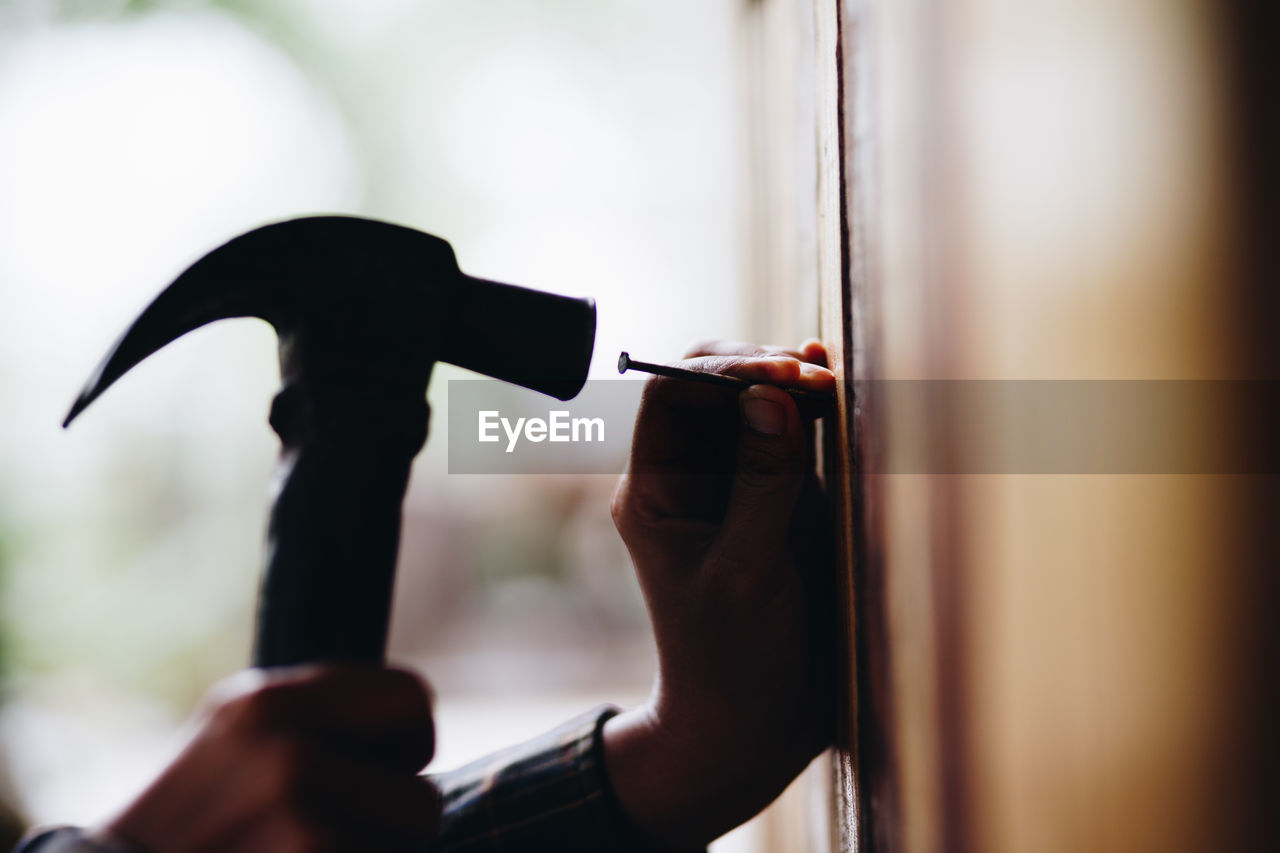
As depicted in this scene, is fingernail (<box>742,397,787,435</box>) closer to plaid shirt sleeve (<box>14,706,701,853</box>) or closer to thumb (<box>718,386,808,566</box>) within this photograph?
thumb (<box>718,386,808,566</box>)

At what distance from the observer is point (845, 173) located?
0.42 metres

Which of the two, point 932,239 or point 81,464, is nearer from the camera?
point 932,239

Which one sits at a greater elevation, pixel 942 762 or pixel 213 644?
pixel 942 762

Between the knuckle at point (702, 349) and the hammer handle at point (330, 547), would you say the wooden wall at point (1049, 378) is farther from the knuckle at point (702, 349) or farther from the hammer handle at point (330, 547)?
the hammer handle at point (330, 547)

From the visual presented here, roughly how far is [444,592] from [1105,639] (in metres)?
3.53

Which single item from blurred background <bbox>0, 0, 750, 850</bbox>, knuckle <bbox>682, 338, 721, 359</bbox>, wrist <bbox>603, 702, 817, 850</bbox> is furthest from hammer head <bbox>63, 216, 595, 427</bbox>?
blurred background <bbox>0, 0, 750, 850</bbox>

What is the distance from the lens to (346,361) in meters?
0.39

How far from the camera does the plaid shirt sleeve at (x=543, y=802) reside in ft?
1.98

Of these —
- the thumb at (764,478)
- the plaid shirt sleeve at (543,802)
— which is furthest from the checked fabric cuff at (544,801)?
the thumb at (764,478)

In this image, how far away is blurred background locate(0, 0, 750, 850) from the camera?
7.91 feet

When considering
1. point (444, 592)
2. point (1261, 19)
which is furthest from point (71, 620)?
point (1261, 19)

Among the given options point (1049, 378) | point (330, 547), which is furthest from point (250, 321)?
point (1049, 378)

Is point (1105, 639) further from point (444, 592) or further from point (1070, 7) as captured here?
point (444, 592)

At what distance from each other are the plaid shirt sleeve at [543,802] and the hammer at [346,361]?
309 mm
